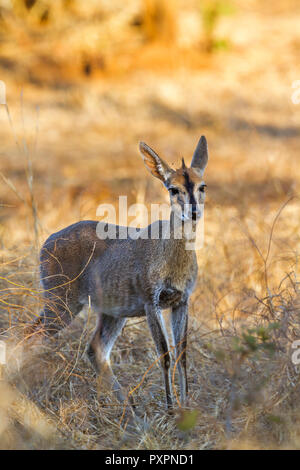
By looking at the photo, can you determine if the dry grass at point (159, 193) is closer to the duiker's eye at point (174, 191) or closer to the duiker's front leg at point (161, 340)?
the duiker's front leg at point (161, 340)

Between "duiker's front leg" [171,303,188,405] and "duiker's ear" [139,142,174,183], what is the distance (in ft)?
3.41

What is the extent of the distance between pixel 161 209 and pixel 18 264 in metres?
2.10

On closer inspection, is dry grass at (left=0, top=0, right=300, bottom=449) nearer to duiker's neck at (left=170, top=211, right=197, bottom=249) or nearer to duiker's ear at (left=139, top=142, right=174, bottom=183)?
duiker's neck at (left=170, top=211, right=197, bottom=249)

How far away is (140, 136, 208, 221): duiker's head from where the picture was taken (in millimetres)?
4473

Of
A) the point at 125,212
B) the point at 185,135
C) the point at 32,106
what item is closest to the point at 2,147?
the point at 32,106

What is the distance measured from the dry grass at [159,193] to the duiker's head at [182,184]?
86 cm

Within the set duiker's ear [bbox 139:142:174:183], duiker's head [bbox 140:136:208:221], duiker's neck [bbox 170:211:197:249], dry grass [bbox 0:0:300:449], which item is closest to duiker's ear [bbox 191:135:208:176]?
duiker's head [bbox 140:136:208:221]

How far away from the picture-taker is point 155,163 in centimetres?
479

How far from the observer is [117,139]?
42.6ft

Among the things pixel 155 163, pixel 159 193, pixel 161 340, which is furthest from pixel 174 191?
pixel 159 193

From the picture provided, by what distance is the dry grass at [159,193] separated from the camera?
4.20 meters

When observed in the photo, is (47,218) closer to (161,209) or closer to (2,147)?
(161,209)

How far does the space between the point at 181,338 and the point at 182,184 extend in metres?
1.23

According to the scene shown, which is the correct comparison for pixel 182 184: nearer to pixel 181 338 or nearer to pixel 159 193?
pixel 181 338
